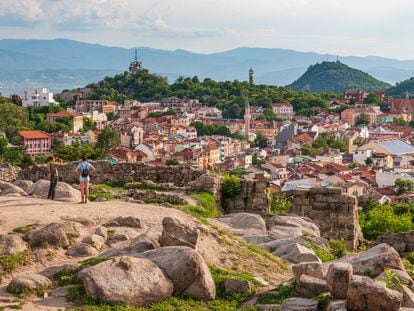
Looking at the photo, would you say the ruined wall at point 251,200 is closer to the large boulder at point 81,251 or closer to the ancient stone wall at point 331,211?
the ancient stone wall at point 331,211

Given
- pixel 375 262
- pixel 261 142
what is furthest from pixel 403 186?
pixel 261 142

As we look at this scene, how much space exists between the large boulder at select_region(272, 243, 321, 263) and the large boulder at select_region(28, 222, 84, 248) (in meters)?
3.47

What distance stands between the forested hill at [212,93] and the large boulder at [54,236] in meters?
149

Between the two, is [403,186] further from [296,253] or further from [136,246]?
[136,246]

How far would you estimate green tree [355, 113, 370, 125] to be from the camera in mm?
155750


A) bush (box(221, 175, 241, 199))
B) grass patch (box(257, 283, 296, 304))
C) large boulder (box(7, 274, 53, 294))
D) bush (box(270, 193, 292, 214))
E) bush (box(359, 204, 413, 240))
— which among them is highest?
large boulder (box(7, 274, 53, 294))

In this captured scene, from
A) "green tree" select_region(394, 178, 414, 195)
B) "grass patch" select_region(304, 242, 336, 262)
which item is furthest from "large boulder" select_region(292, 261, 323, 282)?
"green tree" select_region(394, 178, 414, 195)

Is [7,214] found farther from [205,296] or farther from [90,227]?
[205,296]

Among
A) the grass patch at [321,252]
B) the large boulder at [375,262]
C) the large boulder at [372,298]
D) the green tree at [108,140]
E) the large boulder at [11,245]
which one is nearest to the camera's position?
the large boulder at [372,298]

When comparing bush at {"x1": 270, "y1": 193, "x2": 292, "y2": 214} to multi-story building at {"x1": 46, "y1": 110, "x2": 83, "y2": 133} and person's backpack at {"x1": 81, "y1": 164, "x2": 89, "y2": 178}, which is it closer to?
person's backpack at {"x1": 81, "y1": 164, "x2": 89, "y2": 178}

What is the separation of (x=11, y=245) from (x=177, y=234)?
93.6 inches

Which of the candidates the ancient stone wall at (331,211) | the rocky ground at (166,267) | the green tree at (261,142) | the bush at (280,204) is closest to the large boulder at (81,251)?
the rocky ground at (166,267)

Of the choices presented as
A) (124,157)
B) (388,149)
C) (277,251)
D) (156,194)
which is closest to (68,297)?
(277,251)

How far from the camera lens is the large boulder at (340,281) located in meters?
9.35
